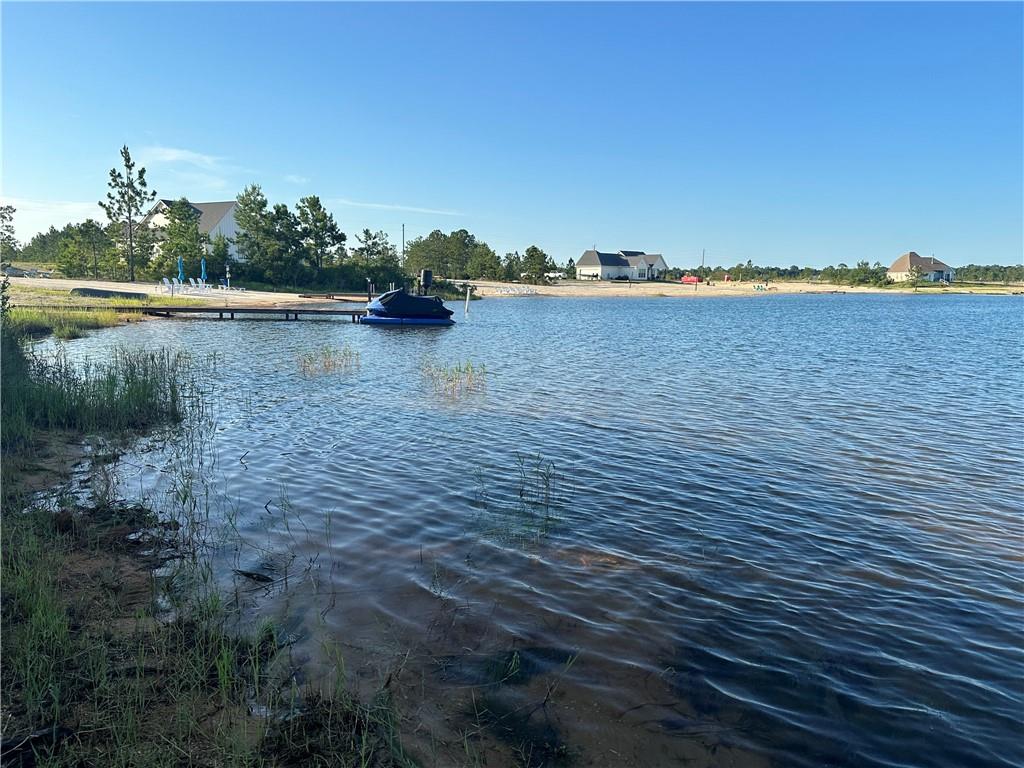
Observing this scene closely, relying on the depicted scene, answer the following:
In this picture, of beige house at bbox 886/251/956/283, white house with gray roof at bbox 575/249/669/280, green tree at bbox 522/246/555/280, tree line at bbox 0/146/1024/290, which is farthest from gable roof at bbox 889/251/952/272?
tree line at bbox 0/146/1024/290

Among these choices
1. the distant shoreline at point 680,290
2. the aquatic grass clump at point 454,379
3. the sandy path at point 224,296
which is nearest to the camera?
the aquatic grass clump at point 454,379

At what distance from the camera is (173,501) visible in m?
8.48

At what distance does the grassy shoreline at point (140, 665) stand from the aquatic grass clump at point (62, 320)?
71.4 ft

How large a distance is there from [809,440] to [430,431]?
8.31 m

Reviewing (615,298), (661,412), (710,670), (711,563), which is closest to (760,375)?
(661,412)

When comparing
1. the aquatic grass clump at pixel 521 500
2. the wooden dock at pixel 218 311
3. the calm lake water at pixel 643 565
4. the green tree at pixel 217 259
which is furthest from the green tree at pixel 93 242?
the aquatic grass clump at pixel 521 500

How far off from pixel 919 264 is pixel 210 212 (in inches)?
6463

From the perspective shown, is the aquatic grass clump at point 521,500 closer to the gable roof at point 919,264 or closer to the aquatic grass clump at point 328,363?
the aquatic grass clump at point 328,363

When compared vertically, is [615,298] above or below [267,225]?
below

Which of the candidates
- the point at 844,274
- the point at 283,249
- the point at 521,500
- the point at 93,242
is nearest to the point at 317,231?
the point at 283,249

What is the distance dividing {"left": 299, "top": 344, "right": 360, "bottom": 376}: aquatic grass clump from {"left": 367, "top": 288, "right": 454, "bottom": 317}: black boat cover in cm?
1552

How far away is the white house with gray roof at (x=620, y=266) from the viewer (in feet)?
473

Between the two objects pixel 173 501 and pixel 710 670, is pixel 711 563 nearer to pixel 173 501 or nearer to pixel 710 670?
pixel 710 670

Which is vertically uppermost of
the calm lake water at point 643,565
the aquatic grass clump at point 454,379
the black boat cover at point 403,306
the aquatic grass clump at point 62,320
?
the black boat cover at point 403,306
